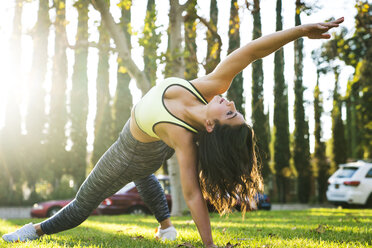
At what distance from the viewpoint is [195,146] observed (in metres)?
2.88

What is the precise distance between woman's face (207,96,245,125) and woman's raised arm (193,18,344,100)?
0.33m

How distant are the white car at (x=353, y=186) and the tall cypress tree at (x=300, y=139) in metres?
11.1

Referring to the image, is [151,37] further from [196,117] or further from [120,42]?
[196,117]

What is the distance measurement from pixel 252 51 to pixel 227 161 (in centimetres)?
94

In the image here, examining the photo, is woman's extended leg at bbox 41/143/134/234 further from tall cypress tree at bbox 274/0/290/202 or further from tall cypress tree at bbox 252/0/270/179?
tall cypress tree at bbox 274/0/290/202

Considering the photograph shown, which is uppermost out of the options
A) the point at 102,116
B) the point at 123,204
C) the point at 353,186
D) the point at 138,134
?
the point at 102,116

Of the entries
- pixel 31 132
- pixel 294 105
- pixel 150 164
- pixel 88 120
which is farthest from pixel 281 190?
pixel 150 164

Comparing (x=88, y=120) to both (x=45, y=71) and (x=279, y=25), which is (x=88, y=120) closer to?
(x=45, y=71)

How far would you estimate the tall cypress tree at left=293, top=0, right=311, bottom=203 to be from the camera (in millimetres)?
25266

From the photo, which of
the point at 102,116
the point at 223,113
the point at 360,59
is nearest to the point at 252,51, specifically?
the point at 223,113

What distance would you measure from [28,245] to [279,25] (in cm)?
2548

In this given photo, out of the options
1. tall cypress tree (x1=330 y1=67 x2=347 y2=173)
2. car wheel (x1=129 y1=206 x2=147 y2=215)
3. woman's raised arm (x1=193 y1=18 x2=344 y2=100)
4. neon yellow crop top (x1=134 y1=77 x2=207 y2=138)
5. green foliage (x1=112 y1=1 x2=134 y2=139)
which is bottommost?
car wheel (x1=129 y1=206 x2=147 y2=215)

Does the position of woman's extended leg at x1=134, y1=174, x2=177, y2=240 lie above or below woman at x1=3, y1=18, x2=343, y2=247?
below

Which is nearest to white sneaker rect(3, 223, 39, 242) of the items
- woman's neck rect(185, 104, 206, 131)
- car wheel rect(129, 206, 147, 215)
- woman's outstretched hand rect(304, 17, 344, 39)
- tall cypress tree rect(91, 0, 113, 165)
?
woman's neck rect(185, 104, 206, 131)
